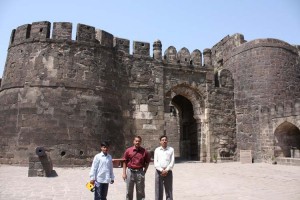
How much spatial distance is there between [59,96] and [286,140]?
10.3 metres

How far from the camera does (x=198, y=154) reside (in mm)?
13227

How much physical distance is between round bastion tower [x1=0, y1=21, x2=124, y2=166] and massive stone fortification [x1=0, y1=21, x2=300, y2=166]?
0.04 metres

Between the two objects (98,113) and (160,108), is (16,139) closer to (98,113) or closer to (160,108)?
(98,113)

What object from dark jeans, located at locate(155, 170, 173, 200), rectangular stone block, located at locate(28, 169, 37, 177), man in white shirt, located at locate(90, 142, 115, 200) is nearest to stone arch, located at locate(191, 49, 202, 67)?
rectangular stone block, located at locate(28, 169, 37, 177)

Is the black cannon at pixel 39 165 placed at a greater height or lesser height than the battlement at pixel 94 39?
lesser

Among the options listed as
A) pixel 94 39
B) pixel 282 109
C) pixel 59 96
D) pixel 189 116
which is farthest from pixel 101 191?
pixel 189 116

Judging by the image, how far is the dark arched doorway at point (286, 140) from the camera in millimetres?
12047

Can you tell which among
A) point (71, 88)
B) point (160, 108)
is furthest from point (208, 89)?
point (71, 88)

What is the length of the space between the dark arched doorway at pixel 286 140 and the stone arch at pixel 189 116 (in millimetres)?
3593

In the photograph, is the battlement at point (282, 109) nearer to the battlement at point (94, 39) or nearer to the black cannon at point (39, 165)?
the battlement at point (94, 39)

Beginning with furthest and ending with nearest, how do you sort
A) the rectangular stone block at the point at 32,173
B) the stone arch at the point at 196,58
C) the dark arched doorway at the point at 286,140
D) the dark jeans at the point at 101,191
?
1. the stone arch at the point at 196,58
2. the dark arched doorway at the point at 286,140
3. the rectangular stone block at the point at 32,173
4. the dark jeans at the point at 101,191

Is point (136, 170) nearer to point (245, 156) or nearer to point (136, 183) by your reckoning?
point (136, 183)

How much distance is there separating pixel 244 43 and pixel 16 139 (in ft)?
39.0

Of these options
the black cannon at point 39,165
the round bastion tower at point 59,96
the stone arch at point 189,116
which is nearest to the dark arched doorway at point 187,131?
the stone arch at point 189,116
